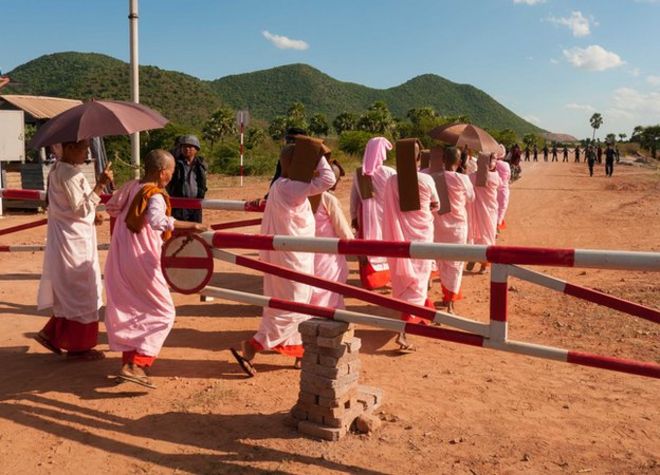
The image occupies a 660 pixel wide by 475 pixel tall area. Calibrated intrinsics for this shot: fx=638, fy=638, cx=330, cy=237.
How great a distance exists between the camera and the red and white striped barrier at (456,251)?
9.37 ft

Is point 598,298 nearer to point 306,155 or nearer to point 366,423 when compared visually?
point 366,423

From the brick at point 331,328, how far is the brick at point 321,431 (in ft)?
1.77

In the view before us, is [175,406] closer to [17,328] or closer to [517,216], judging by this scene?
[17,328]

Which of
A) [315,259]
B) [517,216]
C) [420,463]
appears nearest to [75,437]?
[420,463]

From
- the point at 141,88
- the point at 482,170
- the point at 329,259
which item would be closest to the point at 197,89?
the point at 141,88

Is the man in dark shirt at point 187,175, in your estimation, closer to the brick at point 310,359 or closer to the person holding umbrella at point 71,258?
the person holding umbrella at point 71,258

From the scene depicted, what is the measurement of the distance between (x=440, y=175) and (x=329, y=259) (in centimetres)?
223

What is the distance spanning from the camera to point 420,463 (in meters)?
3.48

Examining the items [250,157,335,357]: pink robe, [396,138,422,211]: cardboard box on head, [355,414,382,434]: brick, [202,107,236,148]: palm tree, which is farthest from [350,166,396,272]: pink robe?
[202,107,236,148]: palm tree

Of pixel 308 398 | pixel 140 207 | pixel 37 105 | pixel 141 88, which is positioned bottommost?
pixel 308 398

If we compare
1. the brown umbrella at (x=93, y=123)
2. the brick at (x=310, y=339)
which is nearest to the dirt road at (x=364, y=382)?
the brick at (x=310, y=339)

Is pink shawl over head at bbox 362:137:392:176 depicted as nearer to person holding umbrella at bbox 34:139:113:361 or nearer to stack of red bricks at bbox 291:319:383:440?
person holding umbrella at bbox 34:139:113:361

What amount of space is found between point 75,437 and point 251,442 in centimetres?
106

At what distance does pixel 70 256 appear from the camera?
4.91m
